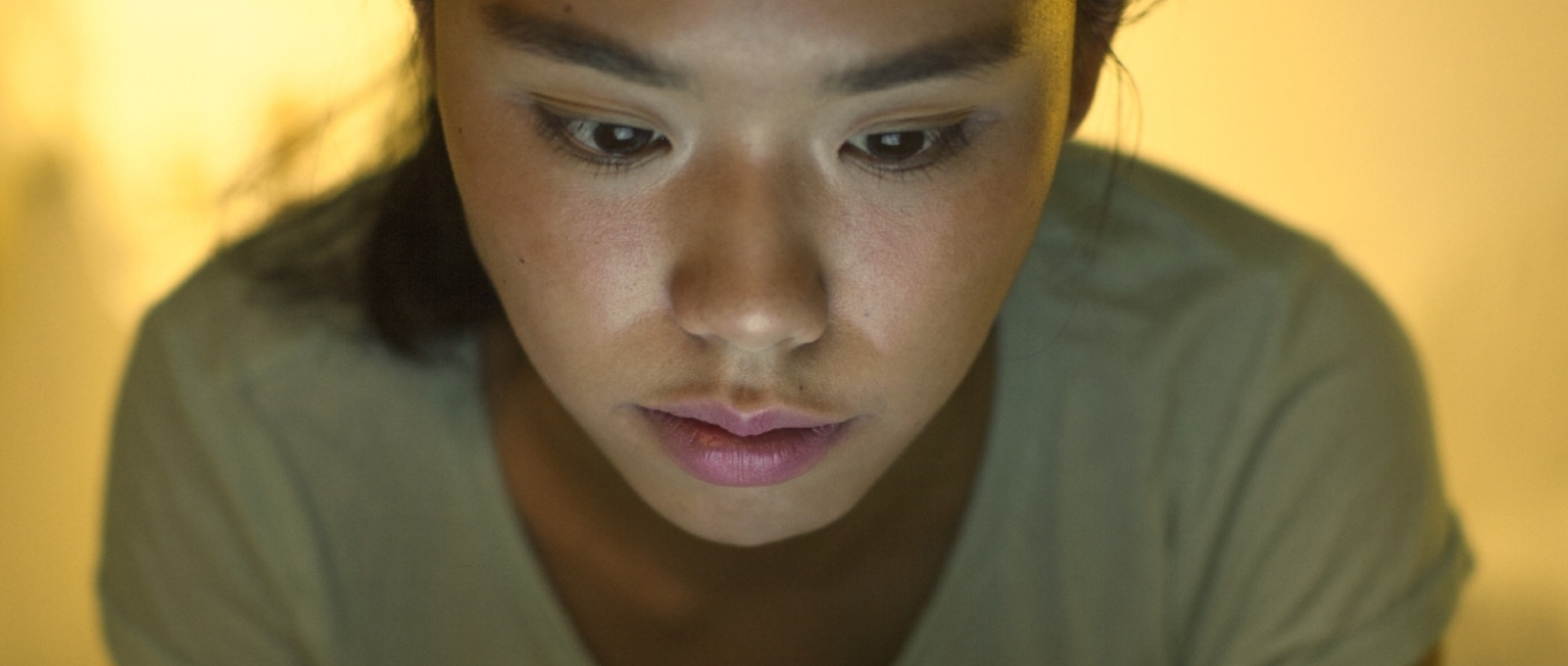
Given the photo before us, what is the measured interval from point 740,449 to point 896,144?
15 cm

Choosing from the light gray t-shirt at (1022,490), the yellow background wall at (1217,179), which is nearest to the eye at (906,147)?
the light gray t-shirt at (1022,490)

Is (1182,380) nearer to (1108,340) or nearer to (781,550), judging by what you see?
(1108,340)

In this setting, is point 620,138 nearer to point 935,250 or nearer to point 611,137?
point 611,137

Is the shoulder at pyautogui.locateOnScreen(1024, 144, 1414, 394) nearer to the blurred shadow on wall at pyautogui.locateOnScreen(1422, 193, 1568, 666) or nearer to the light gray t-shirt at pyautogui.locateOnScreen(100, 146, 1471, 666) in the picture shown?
the light gray t-shirt at pyautogui.locateOnScreen(100, 146, 1471, 666)

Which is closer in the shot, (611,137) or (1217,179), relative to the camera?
(611,137)

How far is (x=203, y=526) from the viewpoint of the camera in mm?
785

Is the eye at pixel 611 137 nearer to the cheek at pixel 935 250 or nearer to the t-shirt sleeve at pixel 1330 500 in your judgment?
the cheek at pixel 935 250

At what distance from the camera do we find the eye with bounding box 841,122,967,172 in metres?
0.54

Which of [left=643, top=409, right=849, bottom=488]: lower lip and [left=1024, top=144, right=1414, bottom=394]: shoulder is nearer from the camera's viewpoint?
[left=643, top=409, right=849, bottom=488]: lower lip

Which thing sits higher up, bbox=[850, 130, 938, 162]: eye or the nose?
bbox=[850, 130, 938, 162]: eye

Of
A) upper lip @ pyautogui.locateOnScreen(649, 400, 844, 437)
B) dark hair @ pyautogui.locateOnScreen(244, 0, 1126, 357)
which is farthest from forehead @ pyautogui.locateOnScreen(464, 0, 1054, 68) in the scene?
dark hair @ pyautogui.locateOnScreen(244, 0, 1126, 357)

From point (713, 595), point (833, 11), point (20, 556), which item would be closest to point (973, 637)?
point (713, 595)

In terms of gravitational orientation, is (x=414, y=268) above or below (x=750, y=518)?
above

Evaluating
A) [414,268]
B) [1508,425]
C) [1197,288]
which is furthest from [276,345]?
[1508,425]
